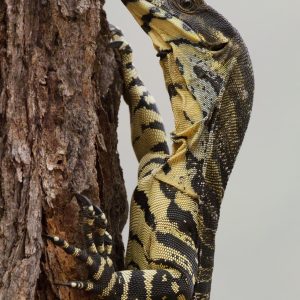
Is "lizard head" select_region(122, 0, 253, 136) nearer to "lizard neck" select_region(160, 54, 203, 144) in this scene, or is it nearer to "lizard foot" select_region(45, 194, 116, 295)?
"lizard neck" select_region(160, 54, 203, 144)

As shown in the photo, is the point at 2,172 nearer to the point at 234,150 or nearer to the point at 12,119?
the point at 12,119

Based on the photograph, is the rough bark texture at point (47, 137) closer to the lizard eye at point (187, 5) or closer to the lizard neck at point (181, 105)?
the lizard neck at point (181, 105)

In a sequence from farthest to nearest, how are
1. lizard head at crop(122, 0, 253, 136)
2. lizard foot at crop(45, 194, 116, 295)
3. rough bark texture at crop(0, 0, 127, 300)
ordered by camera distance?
1. lizard head at crop(122, 0, 253, 136)
2. lizard foot at crop(45, 194, 116, 295)
3. rough bark texture at crop(0, 0, 127, 300)

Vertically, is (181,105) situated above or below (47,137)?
above

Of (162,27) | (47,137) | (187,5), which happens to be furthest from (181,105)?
(47,137)

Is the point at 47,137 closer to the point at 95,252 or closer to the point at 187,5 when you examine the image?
the point at 95,252

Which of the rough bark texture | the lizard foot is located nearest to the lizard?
the lizard foot

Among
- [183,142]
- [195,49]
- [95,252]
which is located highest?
[195,49]
